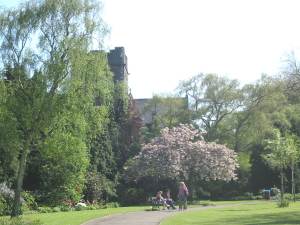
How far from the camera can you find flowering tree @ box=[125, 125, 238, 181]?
154 ft

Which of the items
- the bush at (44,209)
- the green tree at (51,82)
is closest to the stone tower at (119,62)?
the bush at (44,209)

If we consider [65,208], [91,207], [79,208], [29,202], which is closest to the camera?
[29,202]

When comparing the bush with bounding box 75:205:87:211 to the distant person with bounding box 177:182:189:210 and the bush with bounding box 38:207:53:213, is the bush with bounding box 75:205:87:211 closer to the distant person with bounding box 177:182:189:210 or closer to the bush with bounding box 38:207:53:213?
the bush with bounding box 38:207:53:213

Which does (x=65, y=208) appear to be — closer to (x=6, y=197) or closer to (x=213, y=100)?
(x=6, y=197)

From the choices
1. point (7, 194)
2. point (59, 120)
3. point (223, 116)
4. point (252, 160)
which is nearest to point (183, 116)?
point (223, 116)

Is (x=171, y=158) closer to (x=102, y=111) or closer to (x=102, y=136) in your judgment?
(x=102, y=136)

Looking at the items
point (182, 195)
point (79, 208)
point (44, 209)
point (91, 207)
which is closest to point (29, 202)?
point (44, 209)

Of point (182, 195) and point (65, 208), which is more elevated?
point (182, 195)

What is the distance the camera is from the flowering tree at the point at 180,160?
47.0 meters

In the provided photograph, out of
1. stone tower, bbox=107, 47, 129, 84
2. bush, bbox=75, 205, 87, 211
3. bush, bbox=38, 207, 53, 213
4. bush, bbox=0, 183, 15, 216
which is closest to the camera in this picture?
bush, bbox=0, 183, 15, 216

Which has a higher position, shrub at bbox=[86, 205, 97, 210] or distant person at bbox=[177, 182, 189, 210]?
distant person at bbox=[177, 182, 189, 210]

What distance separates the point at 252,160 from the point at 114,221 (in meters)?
37.0

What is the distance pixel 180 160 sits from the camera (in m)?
47.5

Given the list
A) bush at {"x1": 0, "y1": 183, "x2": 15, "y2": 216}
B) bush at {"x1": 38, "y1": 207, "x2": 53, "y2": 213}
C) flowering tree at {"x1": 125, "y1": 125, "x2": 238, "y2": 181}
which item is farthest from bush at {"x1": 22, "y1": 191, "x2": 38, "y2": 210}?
flowering tree at {"x1": 125, "y1": 125, "x2": 238, "y2": 181}
